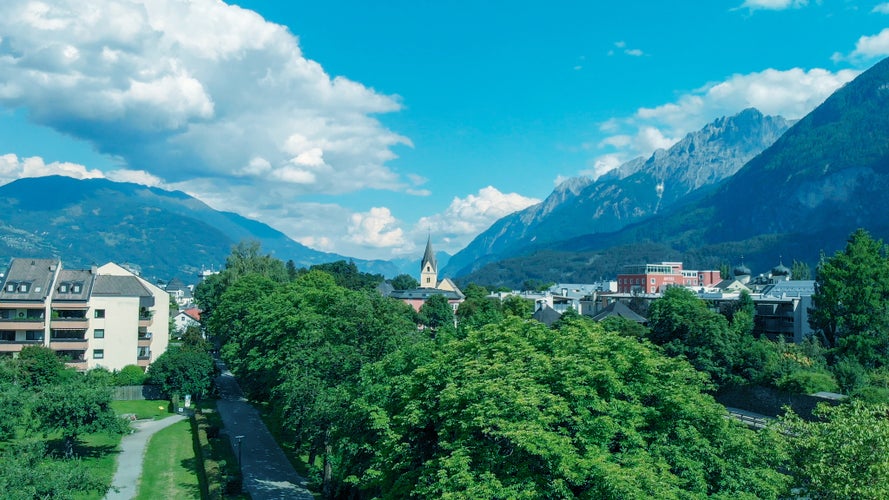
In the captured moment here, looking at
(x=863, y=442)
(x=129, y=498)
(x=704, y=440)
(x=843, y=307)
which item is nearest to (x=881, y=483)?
(x=863, y=442)

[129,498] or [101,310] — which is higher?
[101,310]

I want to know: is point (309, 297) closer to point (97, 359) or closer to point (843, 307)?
point (97, 359)

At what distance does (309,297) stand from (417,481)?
3266cm

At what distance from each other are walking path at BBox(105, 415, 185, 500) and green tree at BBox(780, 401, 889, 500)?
27495mm

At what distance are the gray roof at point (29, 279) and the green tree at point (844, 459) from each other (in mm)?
63733

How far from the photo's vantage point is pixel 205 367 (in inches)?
2361

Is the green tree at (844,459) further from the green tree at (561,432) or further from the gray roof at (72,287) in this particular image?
the gray roof at (72,287)

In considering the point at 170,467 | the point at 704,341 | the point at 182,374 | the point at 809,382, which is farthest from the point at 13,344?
the point at 809,382

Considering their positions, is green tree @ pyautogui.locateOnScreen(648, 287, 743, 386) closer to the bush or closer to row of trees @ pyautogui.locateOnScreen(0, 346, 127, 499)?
the bush

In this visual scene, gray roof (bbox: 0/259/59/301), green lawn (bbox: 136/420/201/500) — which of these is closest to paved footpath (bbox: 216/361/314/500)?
green lawn (bbox: 136/420/201/500)

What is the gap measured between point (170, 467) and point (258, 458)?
514cm

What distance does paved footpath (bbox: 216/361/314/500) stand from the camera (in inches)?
1385

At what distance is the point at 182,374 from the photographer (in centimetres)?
5891

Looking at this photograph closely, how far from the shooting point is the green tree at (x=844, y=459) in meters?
18.8
